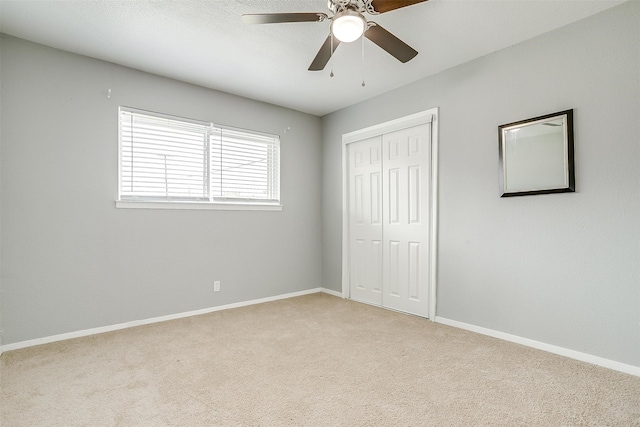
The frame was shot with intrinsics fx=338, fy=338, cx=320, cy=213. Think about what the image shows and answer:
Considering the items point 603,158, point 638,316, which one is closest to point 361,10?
point 603,158

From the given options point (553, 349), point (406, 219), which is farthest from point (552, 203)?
point (406, 219)

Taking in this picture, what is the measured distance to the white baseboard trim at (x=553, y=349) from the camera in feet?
7.76

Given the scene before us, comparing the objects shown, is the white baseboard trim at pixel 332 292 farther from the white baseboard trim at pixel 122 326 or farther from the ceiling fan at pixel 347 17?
the ceiling fan at pixel 347 17

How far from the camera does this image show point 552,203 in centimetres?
272

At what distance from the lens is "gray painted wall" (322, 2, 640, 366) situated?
2.38 meters

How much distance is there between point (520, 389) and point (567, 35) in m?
2.64

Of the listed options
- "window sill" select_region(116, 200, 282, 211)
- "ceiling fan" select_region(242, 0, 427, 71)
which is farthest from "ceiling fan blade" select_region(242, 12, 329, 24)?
"window sill" select_region(116, 200, 282, 211)

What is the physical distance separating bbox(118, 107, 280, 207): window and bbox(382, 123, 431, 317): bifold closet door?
4.97 feet

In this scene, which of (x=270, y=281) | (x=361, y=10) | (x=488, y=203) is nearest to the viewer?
(x=361, y=10)

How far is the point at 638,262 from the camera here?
2.33 meters

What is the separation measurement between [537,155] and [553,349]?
61.4 inches

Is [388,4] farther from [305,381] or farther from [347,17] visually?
[305,381]

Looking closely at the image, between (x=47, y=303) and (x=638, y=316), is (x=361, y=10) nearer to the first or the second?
(x=638, y=316)

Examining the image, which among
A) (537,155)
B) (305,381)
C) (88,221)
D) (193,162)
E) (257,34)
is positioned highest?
(257,34)
